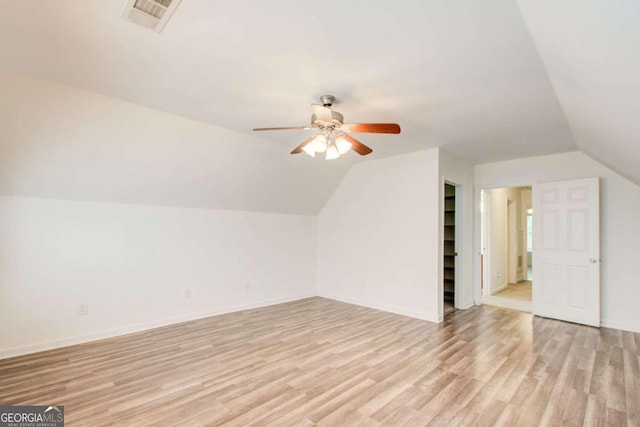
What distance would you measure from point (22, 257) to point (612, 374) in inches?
233

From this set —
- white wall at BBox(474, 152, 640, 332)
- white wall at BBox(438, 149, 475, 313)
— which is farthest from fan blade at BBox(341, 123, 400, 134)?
white wall at BBox(474, 152, 640, 332)

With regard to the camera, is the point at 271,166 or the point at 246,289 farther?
the point at 246,289

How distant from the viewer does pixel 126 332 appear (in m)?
Answer: 3.73

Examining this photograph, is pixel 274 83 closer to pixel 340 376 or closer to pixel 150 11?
pixel 150 11

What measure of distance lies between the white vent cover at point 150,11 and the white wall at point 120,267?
2.65 m

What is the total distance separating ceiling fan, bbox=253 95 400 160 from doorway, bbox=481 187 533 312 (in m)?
3.88

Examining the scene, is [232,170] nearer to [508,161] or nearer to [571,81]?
[571,81]

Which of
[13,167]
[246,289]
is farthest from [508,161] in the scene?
[13,167]

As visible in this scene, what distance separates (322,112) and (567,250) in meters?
4.32

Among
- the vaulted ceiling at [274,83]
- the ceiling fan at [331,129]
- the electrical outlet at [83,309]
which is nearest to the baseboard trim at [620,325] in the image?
the vaulted ceiling at [274,83]

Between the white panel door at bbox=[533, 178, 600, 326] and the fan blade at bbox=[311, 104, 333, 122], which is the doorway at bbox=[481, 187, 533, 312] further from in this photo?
the fan blade at bbox=[311, 104, 333, 122]

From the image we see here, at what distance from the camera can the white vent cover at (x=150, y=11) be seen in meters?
1.63

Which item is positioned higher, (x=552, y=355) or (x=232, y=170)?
(x=232, y=170)

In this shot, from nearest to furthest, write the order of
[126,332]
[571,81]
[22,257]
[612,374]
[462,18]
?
[462,18]
[571,81]
[612,374]
[22,257]
[126,332]
